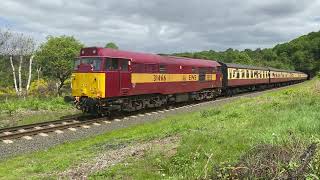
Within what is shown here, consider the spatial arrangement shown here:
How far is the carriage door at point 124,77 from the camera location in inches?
963

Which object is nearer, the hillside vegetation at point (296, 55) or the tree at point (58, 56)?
the tree at point (58, 56)

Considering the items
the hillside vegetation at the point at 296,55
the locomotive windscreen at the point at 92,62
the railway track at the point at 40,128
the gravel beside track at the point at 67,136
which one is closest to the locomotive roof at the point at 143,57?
the locomotive windscreen at the point at 92,62

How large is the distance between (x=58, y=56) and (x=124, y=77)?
2722cm

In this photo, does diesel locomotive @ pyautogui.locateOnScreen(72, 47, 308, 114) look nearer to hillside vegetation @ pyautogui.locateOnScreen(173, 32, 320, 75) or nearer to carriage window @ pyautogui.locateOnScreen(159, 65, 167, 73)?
carriage window @ pyautogui.locateOnScreen(159, 65, 167, 73)

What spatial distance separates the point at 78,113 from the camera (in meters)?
27.3

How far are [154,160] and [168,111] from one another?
Answer: 1836cm

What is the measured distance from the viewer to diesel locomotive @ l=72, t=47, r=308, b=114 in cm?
2345

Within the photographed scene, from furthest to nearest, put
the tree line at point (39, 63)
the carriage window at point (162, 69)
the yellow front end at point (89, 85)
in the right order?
the tree line at point (39, 63) < the carriage window at point (162, 69) < the yellow front end at point (89, 85)

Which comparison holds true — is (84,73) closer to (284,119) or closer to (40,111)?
(40,111)

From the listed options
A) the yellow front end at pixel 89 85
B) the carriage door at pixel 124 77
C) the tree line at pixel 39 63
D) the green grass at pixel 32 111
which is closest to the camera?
the yellow front end at pixel 89 85

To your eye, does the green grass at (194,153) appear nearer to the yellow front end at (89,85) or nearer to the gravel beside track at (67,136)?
the gravel beside track at (67,136)

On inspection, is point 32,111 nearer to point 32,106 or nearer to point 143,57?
point 32,106

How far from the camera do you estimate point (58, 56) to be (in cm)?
5012

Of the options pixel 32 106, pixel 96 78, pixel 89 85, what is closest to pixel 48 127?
pixel 89 85
